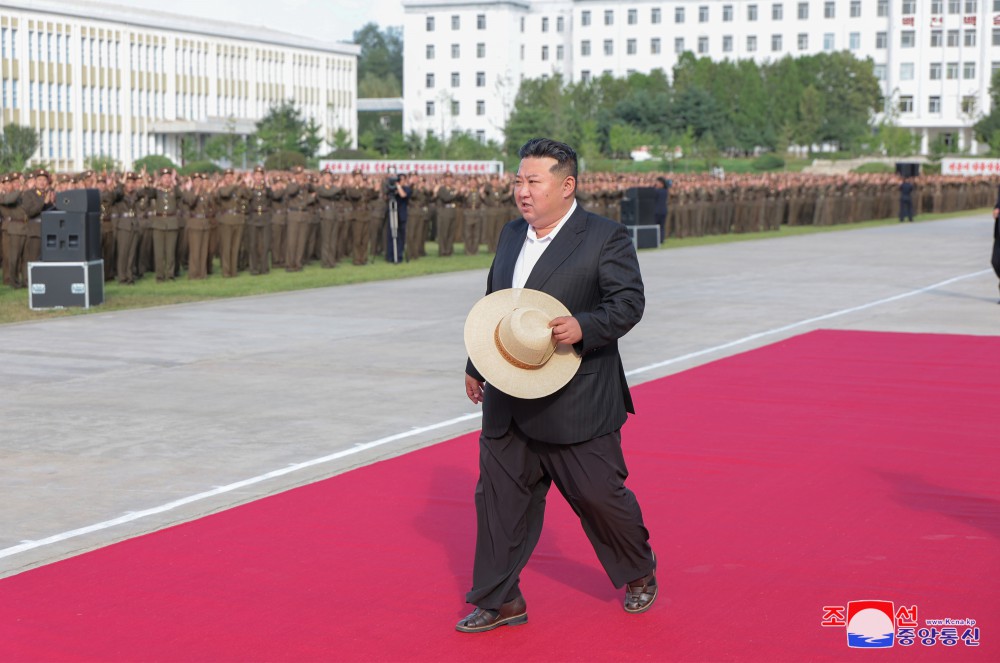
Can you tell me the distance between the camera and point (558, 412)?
5273 mm

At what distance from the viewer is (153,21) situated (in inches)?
4033

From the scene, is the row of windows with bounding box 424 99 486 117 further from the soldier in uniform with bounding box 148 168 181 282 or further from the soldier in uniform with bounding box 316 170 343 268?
the soldier in uniform with bounding box 148 168 181 282

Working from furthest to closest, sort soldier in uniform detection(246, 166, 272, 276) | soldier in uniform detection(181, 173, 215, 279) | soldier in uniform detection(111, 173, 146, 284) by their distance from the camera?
soldier in uniform detection(246, 166, 272, 276)
soldier in uniform detection(181, 173, 215, 279)
soldier in uniform detection(111, 173, 146, 284)

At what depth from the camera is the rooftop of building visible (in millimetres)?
92750

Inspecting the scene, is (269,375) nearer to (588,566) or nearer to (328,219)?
(588,566)

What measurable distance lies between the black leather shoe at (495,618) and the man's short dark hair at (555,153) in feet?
5.28

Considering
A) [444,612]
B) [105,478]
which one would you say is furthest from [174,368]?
[444,612]

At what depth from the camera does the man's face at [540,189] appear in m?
5.28

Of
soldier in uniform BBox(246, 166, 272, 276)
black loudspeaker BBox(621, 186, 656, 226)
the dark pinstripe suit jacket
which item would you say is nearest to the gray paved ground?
the dark pinstripe suit jacket

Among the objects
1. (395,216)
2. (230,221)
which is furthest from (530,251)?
(395,216)

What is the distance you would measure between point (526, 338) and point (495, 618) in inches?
43.5

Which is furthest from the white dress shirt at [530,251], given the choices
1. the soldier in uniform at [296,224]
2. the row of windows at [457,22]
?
the row of windows at [457,22]

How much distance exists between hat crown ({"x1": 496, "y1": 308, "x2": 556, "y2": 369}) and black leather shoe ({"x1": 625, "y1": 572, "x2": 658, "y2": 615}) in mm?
1051

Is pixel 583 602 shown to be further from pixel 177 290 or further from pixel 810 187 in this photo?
pixel 810 187
